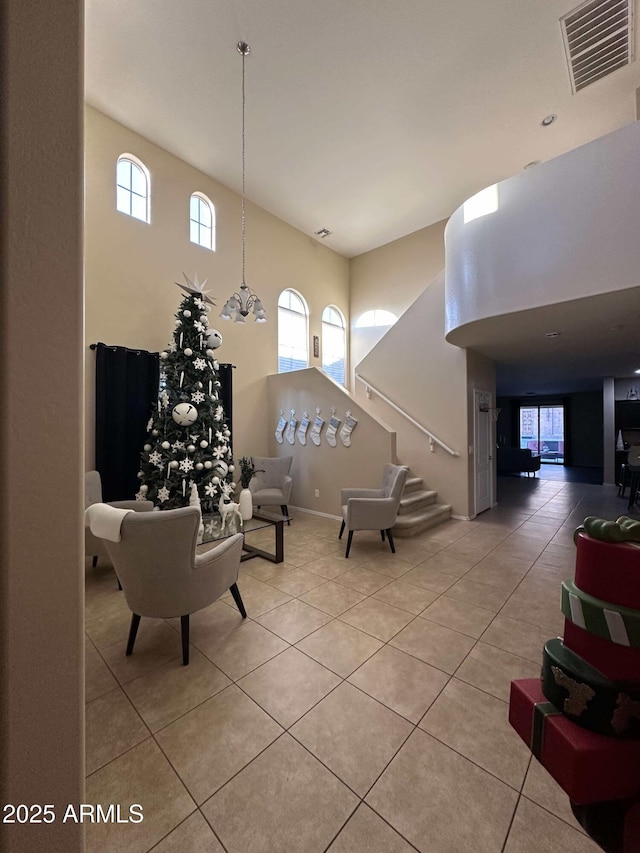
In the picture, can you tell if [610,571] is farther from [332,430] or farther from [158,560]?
[332,430]

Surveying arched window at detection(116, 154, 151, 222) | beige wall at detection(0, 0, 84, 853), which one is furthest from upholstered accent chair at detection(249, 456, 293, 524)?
beige wall at detection(0, 0, 84, 853)

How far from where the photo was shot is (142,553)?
2010mm

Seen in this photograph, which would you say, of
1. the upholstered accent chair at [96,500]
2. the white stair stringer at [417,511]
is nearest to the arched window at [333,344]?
the white stair stringer at [417,511]

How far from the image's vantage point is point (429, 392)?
18.4 ft

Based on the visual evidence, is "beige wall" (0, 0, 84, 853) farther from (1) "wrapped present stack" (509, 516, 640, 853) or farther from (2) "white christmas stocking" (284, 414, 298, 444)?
(2) "white christmas stocking" (284, 414, 298, 444)

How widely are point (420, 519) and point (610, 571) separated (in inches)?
180

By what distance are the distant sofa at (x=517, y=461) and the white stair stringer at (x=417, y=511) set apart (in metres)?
5.69

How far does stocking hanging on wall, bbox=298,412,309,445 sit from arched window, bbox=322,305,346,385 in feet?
8.09

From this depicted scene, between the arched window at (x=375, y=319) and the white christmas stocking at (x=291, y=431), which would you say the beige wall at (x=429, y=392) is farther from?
the arched window at (x=375, y=319)

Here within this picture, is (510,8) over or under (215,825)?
over

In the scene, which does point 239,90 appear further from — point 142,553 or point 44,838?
point 44,838

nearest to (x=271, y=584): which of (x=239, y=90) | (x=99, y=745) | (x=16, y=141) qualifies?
(x=99, y=745)

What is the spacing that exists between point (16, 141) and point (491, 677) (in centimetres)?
288

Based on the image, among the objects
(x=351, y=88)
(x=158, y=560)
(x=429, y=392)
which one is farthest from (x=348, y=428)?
(x=351, y=88)
